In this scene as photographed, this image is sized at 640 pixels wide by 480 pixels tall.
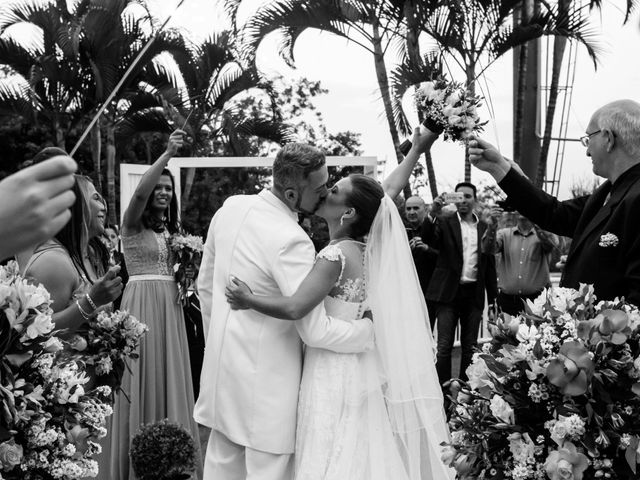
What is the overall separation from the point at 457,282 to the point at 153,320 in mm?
3908

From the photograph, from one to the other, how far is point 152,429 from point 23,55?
12.0 m

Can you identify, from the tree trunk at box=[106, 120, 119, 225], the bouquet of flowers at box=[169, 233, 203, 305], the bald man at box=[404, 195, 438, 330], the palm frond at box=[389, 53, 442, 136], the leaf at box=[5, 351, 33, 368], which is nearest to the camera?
the leaf at box=[5, 351, 33, 368]

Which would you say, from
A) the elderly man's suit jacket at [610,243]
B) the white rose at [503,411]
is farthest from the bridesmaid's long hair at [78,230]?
the elderly man's suit jacket at [610,243]

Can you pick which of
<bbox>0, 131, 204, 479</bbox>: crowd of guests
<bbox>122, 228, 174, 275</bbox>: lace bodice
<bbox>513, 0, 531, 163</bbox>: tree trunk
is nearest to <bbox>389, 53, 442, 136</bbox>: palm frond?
<bbox>513, 0, 531, 163</bbox>: tree trunk

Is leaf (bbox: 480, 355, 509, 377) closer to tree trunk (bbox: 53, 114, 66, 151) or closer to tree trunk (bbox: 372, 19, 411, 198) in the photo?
tree trunk (bbox: 372, 19, 411, 198)

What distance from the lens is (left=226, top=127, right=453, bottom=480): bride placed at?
3.86 metres

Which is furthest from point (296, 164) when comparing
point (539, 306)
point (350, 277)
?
point (539, 306)

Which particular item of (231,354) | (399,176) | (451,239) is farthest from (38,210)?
(451,239)

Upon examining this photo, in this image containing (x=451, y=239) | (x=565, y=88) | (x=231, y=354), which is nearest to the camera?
(x=231, y=354)

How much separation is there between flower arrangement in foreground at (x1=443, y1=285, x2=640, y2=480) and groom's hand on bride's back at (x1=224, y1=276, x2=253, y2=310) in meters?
1.28

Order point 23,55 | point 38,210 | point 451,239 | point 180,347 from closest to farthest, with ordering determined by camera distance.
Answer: point 38,210 → point 180,347 → point 451,239 → point 23,55

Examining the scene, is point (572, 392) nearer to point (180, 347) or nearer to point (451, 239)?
point (180, 347)

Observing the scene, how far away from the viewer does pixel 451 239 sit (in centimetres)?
845

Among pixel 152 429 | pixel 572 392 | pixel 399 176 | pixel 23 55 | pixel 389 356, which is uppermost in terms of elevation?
pixel 23 55
